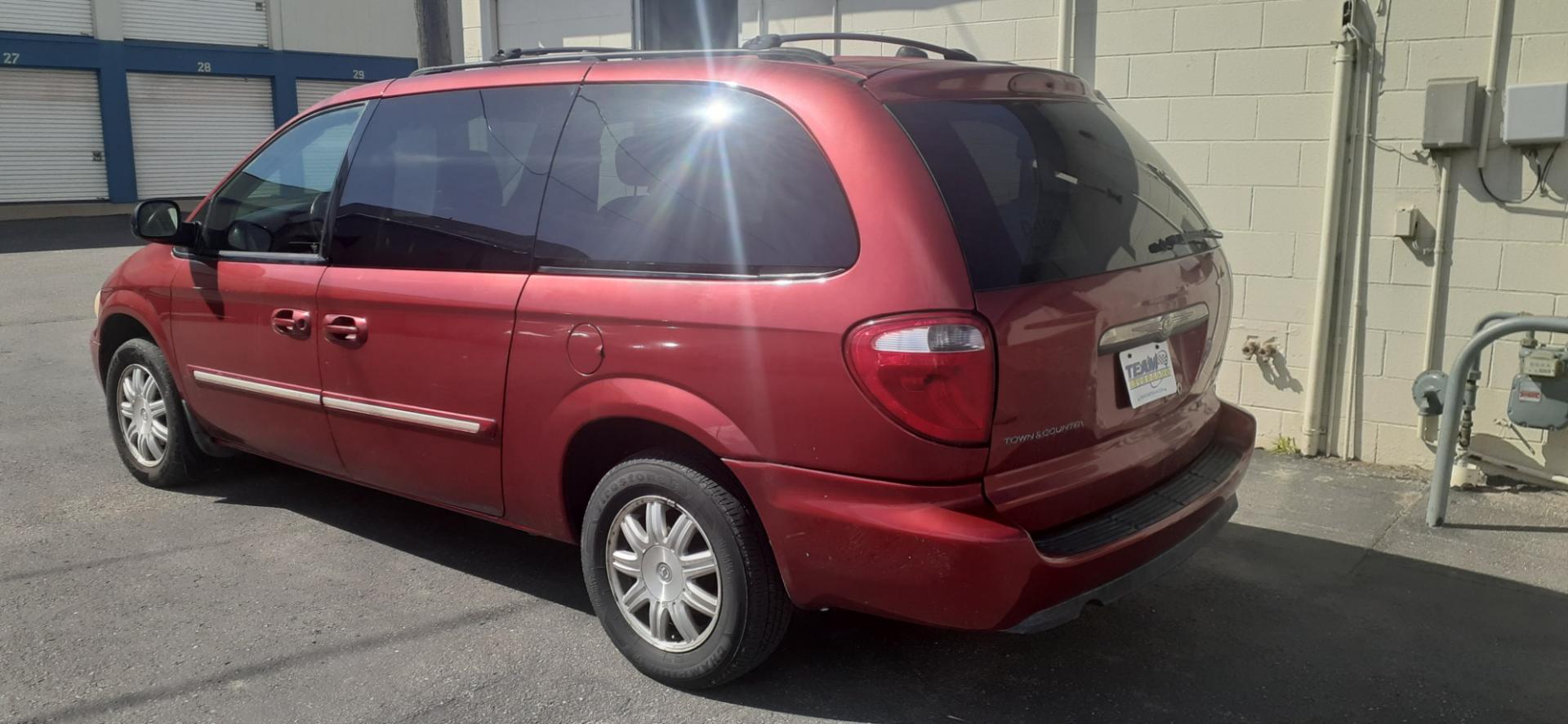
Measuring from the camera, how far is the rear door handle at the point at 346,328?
4.26 metres

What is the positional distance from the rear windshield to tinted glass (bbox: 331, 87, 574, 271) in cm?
127

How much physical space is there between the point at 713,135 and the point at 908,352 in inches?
36.9

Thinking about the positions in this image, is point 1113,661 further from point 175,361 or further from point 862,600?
point 175,361

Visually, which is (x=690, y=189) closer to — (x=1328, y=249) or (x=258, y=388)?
(x=258, y=388)

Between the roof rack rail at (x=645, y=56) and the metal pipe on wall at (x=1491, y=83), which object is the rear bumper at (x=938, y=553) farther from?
the metal pipe on wall at (x=1491, y=83)

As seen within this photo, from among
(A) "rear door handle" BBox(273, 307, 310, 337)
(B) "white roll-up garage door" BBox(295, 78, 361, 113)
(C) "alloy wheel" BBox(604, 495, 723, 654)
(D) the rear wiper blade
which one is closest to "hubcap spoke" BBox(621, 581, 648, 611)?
(C) "alloy wheel" BBox(604, 495, 723, 654)

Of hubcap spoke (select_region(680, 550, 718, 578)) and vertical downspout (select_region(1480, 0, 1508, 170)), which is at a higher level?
vertical downspout (select_region(1480, 0, 1508, 170))

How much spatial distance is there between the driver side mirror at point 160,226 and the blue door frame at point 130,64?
19.7 meters

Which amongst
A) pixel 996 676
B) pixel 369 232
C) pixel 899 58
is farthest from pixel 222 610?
pixel 899 58

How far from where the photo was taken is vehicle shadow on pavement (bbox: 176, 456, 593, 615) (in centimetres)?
455

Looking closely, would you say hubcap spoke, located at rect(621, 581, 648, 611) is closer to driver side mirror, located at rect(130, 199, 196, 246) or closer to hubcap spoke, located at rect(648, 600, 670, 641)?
hubcap spoke, located at rect(648, 600, 670, 641)

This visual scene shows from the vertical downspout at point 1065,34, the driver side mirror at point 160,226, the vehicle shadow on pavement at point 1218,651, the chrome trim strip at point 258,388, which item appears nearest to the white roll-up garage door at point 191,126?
the driver side mirror at point 160,226

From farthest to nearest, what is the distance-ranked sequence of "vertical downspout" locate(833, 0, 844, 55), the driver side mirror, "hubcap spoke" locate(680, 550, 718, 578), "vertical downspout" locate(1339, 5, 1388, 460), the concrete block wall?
"vertical downspout" locate(833, 0, 844, 55), "vertical downspout" locate(1339, 5, 1388, 460), the concrete block wall, the driver side mirror, "hubcap spoke" locate(680, 550, 718, 578)

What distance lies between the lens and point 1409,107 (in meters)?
5.59
